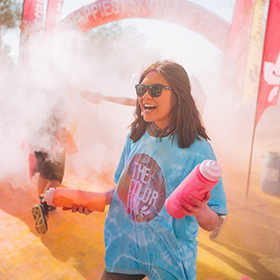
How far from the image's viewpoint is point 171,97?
1.05m

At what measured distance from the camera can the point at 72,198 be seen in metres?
1.11

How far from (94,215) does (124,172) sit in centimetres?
182

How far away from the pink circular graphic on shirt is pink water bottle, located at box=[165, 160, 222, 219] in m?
0.17

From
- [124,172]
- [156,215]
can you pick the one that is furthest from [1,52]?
[156,215]

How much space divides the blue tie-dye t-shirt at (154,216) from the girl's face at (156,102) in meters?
0.10

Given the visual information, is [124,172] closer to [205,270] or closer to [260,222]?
[205,270]

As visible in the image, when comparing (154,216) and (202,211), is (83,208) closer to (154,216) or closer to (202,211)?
(154,216)

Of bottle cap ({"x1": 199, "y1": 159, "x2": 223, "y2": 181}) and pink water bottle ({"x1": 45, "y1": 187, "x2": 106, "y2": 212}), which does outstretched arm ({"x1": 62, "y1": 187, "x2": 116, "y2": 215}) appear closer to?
pink water bottle ({"x1": 45, "y1": 187, "x2": 106, "y2": 212})

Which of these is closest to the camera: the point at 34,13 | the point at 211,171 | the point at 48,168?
the point at 211,171

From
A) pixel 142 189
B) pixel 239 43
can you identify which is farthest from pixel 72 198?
pixel 239 43

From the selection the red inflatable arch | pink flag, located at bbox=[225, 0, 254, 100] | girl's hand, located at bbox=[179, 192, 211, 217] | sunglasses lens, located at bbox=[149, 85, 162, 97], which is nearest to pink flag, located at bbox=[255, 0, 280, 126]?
the red inflatable arch

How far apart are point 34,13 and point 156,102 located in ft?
10.4

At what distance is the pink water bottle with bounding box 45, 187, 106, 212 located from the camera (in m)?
1.10

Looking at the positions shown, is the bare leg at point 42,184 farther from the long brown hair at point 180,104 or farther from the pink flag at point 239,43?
the pink flag at point 239,43
